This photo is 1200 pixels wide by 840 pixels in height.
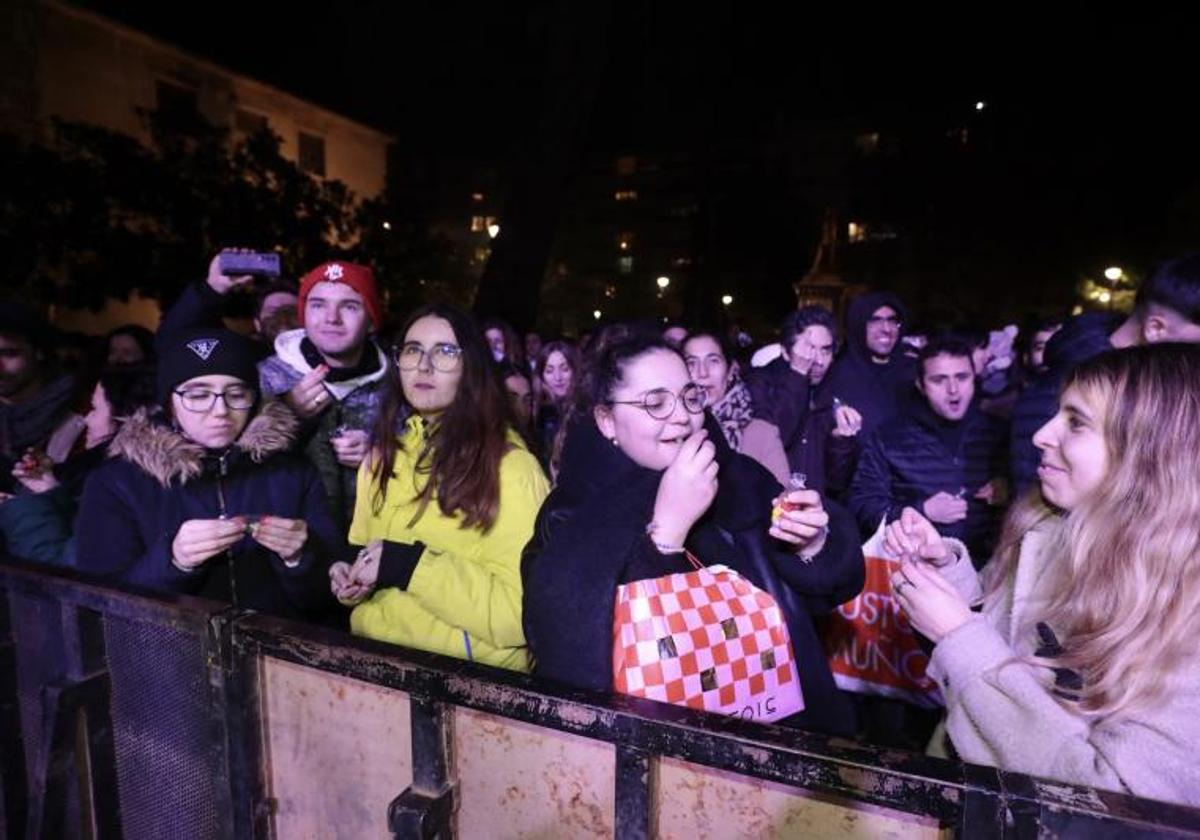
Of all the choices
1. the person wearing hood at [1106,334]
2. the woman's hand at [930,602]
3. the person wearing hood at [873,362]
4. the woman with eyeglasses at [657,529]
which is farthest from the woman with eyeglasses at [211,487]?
the person wearing hood at [873,362]

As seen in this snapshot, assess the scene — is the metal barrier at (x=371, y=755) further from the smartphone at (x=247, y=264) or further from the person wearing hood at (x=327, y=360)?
the smartphone at (x=247, y=264)

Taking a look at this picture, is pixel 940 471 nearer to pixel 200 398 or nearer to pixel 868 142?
pixel 200 398

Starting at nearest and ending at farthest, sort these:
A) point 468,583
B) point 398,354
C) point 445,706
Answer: point 445,706, point 468,583, point 398,354

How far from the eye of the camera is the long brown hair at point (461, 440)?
8.18 feet

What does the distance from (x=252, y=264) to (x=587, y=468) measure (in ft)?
8.39

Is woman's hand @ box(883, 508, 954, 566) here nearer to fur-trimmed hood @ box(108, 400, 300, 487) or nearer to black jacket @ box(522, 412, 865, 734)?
black jacket @ box(522, 412, 865, 734)

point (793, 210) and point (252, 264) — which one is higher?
point (793, 210)

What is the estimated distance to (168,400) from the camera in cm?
260

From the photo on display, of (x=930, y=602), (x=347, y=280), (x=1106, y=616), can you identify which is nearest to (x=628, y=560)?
(x=930, y=602)

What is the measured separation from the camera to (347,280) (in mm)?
3551

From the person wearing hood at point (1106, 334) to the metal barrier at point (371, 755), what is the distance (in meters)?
2.07

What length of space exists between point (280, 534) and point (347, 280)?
1.68 meters

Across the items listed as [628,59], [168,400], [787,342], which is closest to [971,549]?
[787,342]

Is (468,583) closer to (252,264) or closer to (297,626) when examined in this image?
(297,626)
